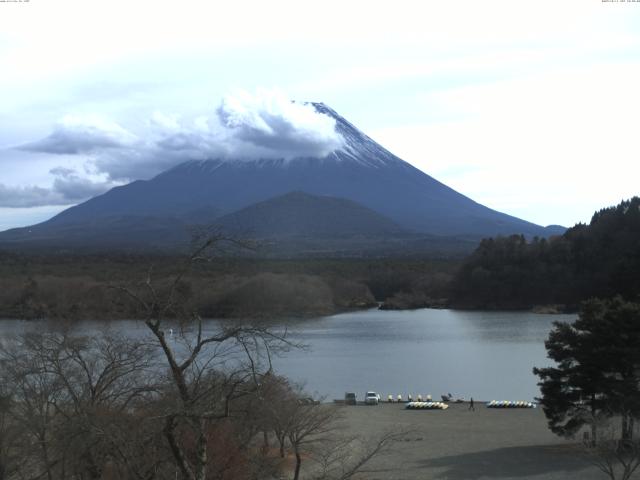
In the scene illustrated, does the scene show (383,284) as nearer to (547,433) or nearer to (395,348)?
(395,348)

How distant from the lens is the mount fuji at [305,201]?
101375 mm

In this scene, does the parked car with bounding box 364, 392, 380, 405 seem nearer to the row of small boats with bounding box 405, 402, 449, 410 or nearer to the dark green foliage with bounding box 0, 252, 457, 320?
the row of small boats with bounding box 405, 402, 449, 410

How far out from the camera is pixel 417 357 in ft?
89.6

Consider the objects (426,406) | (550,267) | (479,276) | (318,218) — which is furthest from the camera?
(318,218)

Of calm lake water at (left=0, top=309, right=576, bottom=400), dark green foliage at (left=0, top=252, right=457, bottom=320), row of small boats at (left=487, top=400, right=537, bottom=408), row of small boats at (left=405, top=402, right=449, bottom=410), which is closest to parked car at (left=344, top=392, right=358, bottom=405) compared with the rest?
calm lake water at (left=0, top=309, right=576, bottom=400)

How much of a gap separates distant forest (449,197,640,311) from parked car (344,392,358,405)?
107ft

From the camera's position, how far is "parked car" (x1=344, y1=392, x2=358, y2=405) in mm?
18867

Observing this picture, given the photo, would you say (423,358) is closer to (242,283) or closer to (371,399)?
(371,399)

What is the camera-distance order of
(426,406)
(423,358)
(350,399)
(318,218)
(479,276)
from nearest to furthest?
(426,406) < (350,399) < (423,358) < (479,276) < (318,218)

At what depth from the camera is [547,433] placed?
50.0 feet

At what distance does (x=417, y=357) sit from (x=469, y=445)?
13.0 metres

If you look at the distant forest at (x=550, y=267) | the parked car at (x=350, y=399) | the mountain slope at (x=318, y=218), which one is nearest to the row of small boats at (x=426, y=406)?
the parked car at (x=350, y=399)

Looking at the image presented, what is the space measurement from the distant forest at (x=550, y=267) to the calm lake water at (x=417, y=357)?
34.3 feet

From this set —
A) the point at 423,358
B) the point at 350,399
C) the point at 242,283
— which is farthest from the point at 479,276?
the point at 350,399
